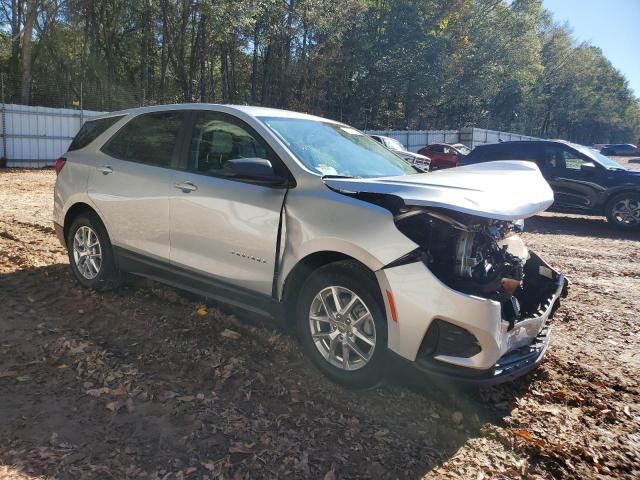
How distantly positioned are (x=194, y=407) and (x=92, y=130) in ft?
11.0

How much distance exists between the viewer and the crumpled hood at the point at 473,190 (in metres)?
2.96

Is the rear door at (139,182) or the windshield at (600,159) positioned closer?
the rear door at (139,182)

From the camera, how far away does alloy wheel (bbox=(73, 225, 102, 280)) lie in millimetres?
4992

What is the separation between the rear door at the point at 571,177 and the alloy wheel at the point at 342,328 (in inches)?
341

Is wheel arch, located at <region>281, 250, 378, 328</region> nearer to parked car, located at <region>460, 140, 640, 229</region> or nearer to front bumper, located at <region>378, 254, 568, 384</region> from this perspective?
front bumper, located at <region>378, 254, 568, 384</region>

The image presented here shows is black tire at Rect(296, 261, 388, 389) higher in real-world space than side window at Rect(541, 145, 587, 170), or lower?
lower

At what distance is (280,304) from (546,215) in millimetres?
10339

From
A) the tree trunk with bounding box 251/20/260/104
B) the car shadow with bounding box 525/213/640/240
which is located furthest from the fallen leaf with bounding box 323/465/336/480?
the tree trunk with bounding box 251/20/260/104

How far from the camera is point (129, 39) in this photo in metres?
29.8

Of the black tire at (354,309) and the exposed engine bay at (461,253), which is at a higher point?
the exposed engine bay at (461,253)

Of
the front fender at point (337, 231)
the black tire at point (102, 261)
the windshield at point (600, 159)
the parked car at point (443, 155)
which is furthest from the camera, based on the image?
the parked car at point (443, 155)

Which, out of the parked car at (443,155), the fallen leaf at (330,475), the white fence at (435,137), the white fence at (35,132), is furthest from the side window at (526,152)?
the white fence at (435,137)

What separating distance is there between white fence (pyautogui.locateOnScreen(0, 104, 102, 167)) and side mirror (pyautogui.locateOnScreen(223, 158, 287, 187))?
18.1m

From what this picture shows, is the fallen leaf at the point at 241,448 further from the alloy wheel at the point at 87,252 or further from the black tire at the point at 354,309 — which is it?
the alloy wheel at the point at 87,252
